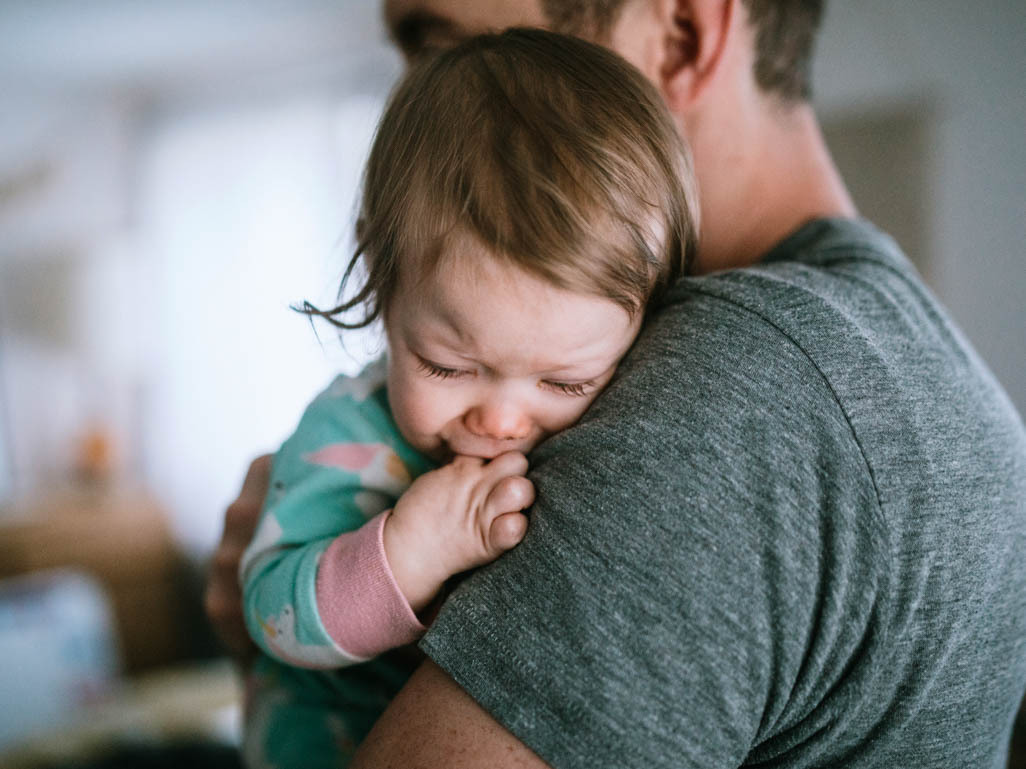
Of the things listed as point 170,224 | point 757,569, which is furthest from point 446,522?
point 170,224

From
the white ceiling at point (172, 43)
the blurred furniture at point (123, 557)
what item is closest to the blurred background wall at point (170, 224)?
the white ceiling at point (172, 43)

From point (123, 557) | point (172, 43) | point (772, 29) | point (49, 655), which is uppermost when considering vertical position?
point (772, 29)

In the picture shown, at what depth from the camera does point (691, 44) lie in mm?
983

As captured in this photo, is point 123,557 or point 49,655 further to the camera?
point 123,557

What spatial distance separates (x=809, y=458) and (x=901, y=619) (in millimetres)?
136

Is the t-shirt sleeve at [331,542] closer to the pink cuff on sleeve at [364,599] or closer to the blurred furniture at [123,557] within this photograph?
the pink cuff on sleeve at [364,599]

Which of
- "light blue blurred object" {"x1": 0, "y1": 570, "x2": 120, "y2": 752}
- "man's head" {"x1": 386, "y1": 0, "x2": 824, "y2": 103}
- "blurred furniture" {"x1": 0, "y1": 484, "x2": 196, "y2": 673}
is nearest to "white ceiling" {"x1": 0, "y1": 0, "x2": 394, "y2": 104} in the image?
"blurred furniture" {"x1": 0, "y1": 484, "x2": 196, "y2": 673}

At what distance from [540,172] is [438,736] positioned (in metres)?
0.44

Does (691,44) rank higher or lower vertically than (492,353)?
higher

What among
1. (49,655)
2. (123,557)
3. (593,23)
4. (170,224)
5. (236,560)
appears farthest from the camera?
(170,224)

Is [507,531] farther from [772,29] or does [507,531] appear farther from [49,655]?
[49,655]

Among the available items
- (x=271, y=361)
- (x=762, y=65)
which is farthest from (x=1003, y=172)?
(x=271, y=361)

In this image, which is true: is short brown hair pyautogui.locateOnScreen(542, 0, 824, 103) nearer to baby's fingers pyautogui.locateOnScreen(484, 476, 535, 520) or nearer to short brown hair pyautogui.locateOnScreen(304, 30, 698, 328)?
short brown hair pyautogui.locateOnScreen(304, 30, 698, 328)

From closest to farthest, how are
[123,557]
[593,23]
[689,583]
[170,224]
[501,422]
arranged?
[689,583], [501,422], [593,23], [123,557], [170,224]
